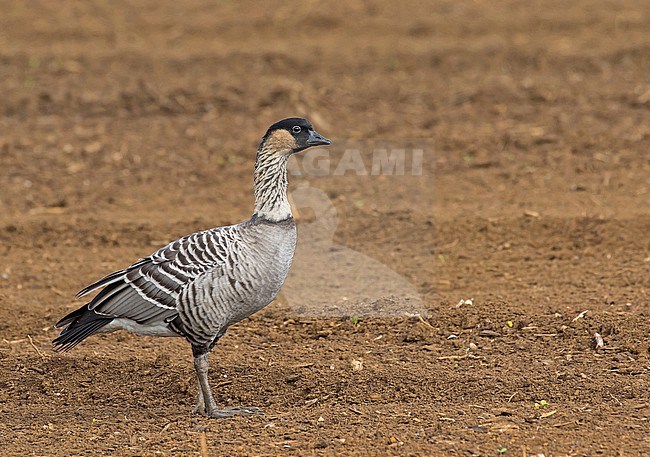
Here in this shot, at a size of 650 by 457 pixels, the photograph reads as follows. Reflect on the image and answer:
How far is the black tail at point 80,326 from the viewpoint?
6.91m

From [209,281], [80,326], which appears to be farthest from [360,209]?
[80,326]

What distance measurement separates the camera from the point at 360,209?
11.3 meters

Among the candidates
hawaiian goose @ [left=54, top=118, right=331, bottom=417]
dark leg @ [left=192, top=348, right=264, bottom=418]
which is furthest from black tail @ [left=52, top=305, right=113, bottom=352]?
dark leg @ [left=192, top=348, right=264, bottom=418]

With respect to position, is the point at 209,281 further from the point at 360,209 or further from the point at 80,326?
the point at 360,209

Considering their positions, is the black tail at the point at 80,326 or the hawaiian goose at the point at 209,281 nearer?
the hawaiian goose at the point at 209,281

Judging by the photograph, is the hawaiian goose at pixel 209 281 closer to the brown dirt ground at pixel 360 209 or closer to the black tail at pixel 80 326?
the black tail at pixel 80 326

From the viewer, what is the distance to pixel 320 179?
12234 mm

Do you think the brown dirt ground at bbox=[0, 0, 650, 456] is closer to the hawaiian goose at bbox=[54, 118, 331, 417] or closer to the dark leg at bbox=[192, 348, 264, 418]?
the dark leg at bbox=[192, 348, 264, 418]

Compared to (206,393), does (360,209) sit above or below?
above

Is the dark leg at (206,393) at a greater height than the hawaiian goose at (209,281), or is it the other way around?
the hawaiian goose at (209,281)

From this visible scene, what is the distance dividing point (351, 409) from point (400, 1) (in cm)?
1385

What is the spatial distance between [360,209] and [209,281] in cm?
469

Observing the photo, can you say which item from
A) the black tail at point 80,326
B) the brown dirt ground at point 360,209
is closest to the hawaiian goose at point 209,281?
the black tail at point 80,326

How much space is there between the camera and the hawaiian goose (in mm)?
6801
